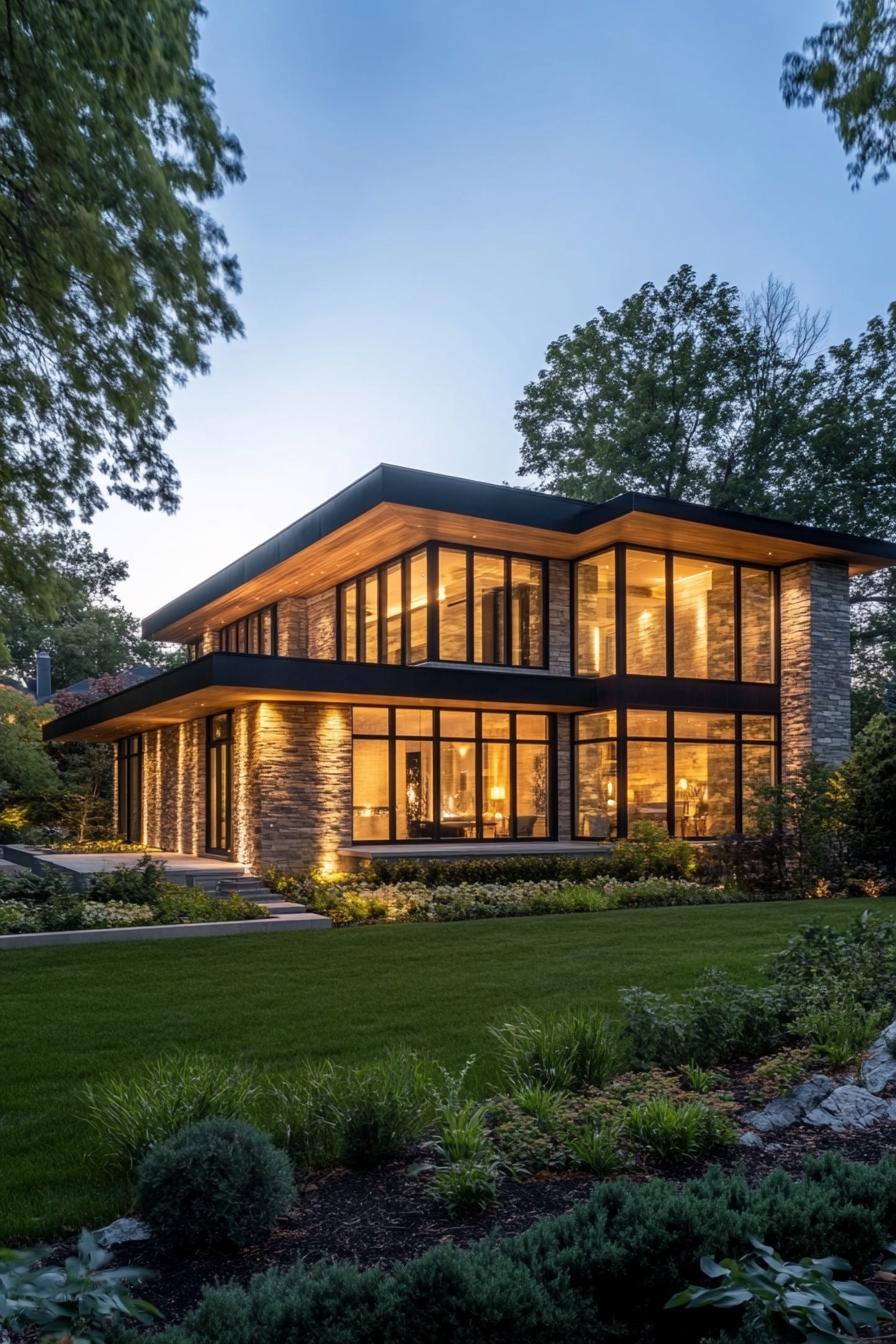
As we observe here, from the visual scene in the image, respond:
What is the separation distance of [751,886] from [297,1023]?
11460 mm

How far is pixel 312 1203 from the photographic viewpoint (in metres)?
3.94

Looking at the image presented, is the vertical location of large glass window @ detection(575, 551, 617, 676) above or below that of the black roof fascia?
above

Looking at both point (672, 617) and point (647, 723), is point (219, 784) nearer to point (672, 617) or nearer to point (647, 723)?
point (647, 723)

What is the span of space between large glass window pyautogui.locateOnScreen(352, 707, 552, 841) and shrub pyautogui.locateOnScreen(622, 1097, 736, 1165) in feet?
44.9

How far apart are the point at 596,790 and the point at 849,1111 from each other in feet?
46.9

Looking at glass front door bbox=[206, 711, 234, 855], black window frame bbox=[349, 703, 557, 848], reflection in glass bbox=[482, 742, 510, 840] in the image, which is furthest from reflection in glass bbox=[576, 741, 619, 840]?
glass front door bbox=[206, 711, 234, 855]

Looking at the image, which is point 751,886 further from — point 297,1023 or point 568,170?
point 568,170

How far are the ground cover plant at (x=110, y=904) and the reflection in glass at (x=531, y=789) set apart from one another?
646cm

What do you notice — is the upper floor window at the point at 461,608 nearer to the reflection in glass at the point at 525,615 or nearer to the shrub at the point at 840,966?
the reflection in glass at the point at 525,615

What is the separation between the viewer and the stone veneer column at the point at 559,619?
19297 millimetres

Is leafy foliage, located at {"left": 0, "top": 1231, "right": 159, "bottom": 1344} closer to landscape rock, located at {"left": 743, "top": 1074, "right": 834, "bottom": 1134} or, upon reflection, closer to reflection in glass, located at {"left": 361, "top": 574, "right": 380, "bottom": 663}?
landscape rock, located at {"left": 743, "top": 1074, "right": 834, "bottom": 1134}

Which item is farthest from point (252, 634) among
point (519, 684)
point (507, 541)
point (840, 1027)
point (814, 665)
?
point (840, 1027)

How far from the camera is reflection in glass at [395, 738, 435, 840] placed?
18.1 metres

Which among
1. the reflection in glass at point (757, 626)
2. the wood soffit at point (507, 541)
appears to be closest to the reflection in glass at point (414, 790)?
the wood soffit at point (507, 541)
